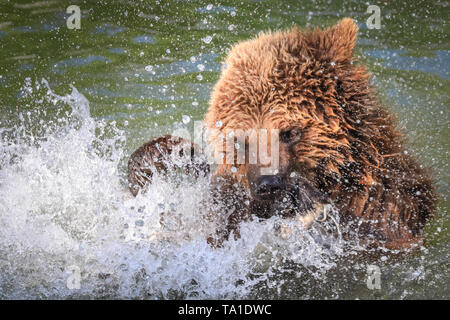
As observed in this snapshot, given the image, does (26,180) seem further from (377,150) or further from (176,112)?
(377,150)

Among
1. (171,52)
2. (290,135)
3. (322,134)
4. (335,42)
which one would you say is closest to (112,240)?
(290,135)

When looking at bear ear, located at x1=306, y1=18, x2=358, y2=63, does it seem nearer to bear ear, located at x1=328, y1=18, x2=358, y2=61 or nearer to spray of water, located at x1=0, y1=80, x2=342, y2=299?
bear ear, located at x1=328, y1=18, x2=358, y2=61

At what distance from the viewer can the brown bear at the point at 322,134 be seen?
144 inches

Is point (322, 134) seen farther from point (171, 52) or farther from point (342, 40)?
point (171, 52)

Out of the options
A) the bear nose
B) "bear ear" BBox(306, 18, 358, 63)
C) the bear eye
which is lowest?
the bear nose

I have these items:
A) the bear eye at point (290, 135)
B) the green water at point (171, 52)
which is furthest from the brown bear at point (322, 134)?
the green water at point (171, 52)

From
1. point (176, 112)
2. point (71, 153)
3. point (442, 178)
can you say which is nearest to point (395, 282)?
point (442, 178)

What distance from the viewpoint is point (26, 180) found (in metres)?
4.93

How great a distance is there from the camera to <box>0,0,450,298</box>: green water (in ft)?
21.8

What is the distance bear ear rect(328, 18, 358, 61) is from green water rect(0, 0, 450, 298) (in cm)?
246

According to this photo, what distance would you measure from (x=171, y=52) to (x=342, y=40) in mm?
3980

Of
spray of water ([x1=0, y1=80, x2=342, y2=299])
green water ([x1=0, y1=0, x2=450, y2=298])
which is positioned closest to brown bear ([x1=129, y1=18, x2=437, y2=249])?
spray of water ([x1=0, y1=80, x2=342, y2=299])

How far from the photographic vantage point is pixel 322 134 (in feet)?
12.1

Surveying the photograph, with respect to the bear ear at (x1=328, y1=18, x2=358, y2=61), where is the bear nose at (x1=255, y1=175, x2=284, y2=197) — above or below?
below
